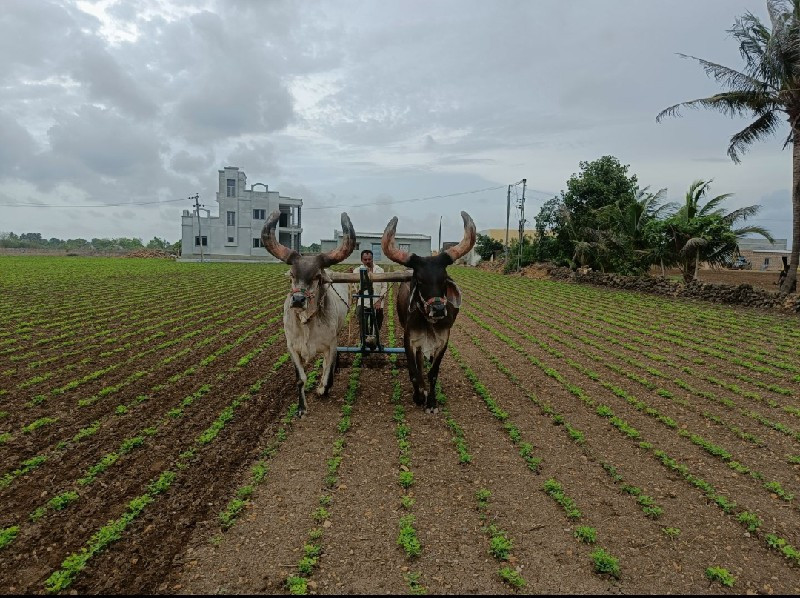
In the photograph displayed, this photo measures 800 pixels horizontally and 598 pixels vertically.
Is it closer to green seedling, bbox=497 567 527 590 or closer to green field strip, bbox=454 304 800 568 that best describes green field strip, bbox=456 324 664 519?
green field strip, bbox=454 304 800 568

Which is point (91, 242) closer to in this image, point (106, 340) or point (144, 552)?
point (106, 340)

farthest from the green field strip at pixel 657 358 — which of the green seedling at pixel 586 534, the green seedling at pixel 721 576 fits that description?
the green seedling at pixel 586 534

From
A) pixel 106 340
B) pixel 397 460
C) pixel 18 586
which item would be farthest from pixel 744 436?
pixel 106 340

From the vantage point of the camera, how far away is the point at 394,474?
232 inches

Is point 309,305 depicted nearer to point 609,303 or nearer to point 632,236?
point 609,303

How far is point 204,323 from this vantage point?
1566cm

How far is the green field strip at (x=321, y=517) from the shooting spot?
4023 millimetres

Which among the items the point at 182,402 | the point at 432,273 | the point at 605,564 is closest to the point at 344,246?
the point at 432,273

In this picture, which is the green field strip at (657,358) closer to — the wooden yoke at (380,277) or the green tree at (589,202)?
the wooden yoke at (380,277)

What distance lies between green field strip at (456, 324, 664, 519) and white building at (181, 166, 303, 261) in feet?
165

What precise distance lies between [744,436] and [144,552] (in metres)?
7.29

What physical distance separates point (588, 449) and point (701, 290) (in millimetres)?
19998

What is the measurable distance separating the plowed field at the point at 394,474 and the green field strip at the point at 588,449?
0.03m

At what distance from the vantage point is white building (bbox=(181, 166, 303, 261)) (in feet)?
188
